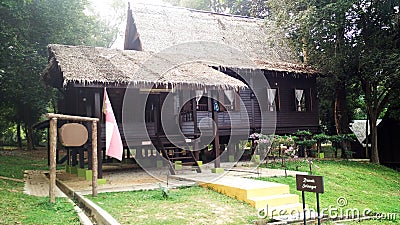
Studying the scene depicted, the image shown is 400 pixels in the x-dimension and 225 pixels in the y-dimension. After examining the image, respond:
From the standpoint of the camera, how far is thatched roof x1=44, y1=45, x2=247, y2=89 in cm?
936

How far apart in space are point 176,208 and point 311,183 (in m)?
2.18

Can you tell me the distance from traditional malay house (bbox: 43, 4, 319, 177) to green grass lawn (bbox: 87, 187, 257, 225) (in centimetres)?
293

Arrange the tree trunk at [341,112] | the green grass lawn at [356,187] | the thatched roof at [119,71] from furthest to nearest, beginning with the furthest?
the tree trunk at [341,112] → the thatched roof at [119,71] → the green grass lawn at [356,187]

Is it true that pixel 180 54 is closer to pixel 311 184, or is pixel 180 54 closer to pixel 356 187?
pixel 356 187

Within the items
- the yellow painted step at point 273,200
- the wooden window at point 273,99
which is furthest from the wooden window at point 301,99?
the yellow painted step at point 273,200

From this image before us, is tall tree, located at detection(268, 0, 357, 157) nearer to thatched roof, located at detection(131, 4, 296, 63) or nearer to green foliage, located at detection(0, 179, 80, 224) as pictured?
thatched roof, located at detection(131, 4, 296, 63)

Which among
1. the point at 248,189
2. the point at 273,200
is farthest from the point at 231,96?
the point at 273,200

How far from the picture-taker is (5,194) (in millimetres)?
8070

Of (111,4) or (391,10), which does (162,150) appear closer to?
(391,10)

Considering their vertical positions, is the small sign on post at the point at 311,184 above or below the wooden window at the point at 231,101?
below

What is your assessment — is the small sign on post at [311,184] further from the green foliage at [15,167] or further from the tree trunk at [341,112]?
the tree trunk at [341,112]

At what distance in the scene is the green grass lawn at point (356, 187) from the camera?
768 centimetres

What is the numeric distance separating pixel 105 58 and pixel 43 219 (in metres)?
6.05

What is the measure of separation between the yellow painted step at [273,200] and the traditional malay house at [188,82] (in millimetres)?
3943
